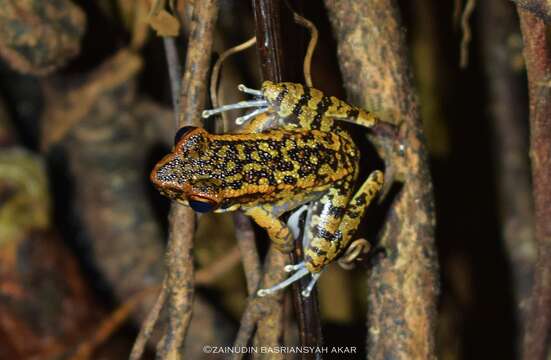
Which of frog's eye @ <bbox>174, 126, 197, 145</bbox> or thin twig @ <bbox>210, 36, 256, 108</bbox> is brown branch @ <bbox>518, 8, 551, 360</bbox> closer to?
thin twig @ <bbox>210, 36, 256, 108</bbox>

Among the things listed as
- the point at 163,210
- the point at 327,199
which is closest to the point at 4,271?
the point at 163,210

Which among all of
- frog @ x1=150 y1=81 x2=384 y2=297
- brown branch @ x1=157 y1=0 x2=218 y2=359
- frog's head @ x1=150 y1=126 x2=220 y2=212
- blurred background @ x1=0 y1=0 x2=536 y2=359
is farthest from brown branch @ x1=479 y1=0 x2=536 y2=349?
frog's head @ x1=150 y1=126 x2=220 y2=212

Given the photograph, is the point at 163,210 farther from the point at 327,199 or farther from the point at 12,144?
the point at 327,199

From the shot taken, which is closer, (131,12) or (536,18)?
(536,18)

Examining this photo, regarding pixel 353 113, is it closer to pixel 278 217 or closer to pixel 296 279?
pixel 278 217

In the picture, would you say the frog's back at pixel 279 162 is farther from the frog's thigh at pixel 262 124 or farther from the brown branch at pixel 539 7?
the brown branch at pixel 539 7

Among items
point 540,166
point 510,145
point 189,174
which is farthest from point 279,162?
point 510,145
